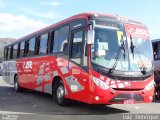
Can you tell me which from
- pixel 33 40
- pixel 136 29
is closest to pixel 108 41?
pixel 136 29

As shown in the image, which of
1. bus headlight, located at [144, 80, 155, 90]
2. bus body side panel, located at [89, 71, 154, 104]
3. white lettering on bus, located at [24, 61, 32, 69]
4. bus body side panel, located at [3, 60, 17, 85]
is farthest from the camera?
bus body side panel, located at [3, 60, 17, 85]

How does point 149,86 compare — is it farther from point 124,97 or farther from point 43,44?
point 43,44

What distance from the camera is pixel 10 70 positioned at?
21688 mm

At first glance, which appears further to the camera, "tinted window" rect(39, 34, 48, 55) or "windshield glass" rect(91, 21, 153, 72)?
"tinted window" rect(39, 34, 48, 55)

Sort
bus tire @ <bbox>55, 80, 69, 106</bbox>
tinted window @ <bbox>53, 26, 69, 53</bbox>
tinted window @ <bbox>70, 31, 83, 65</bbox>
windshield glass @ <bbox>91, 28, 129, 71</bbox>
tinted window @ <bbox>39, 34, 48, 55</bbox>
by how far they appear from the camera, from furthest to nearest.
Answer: tinted window @ <bbox>39, 34, 48, 55</bbox>, tinted window @ <bbox>53, 26, 69, 53</bbox>, bus tire @ <bbox>55, 80, 69, 106</bbox>, tinted window @ <bbox>70, 31, 83, 65</bbox>, windshield glass @ <bbox>91, 28, 129, 71</bbox>

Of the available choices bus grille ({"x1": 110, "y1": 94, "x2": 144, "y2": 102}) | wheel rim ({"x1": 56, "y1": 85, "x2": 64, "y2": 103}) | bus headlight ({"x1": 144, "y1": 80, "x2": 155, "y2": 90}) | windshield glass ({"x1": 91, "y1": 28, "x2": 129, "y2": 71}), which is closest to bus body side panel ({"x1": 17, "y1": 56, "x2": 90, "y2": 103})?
wheel rim ({"x1": 56, "y1": 85, "x2": 64, "y2": 103})

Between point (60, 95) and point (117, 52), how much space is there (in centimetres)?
321

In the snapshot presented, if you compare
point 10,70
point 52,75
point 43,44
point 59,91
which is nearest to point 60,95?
point 59,91

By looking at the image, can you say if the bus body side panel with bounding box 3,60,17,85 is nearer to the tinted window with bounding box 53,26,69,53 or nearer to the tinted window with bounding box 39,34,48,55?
the tinted window with bounding box 39,34,48,55

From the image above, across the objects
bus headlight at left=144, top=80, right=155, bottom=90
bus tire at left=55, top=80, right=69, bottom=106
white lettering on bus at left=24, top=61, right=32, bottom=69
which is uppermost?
white lettering on bus at left=24, top=61, right=32, bottom=69

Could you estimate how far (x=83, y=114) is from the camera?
10.8 metres

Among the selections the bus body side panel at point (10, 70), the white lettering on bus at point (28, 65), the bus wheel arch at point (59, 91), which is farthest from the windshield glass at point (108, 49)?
the bus body side panel at point (10, 70)

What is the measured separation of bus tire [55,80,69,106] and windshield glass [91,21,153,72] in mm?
2610

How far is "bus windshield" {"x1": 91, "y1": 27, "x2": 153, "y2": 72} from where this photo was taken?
1046 cm
